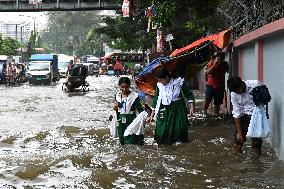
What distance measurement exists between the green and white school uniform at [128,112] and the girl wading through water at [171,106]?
0.33m

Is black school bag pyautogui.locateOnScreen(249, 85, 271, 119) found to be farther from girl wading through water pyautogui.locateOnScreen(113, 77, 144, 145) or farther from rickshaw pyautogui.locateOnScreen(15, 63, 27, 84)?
rickshaw pyautogui.locateOnScreen(15, 63, 27, 84)

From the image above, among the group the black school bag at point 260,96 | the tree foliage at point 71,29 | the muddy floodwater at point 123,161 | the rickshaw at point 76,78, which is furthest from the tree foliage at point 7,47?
the black school bag at point 260,96

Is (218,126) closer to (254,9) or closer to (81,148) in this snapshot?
(254,9)

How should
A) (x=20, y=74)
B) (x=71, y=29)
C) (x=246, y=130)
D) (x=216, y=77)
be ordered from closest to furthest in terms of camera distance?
(x=246, y=130) → (x=216, y=77) → (x=20, y=74) → (x=71, y=29)

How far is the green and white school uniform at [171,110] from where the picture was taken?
934cm

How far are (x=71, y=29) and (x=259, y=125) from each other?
126503 mm

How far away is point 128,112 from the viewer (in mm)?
9508

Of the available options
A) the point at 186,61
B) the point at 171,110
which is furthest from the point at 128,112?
the point at 186,61

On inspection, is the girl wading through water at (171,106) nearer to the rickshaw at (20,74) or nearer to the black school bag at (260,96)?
the black school bag at (260,96)

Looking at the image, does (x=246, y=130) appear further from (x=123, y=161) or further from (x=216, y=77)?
(x=216, y=77)

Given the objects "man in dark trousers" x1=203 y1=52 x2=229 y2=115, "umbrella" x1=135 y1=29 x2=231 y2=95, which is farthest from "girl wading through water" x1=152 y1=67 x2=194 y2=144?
"man in dark trousers" x1=203 y1=52 x2=229 y2=115

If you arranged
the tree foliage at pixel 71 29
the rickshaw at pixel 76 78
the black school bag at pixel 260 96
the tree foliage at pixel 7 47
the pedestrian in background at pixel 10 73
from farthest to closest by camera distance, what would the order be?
the tree foliage at pixel 71 29 < the tree foliage at pixel 7 47 < the pedestrian in background at pixel 10 73 < the rickshaw at pixel 76 78 < the black school bag at pixel 260 96

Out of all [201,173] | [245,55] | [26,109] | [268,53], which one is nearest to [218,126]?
[245,55]

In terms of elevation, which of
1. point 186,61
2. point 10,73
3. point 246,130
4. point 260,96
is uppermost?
point 10,73
